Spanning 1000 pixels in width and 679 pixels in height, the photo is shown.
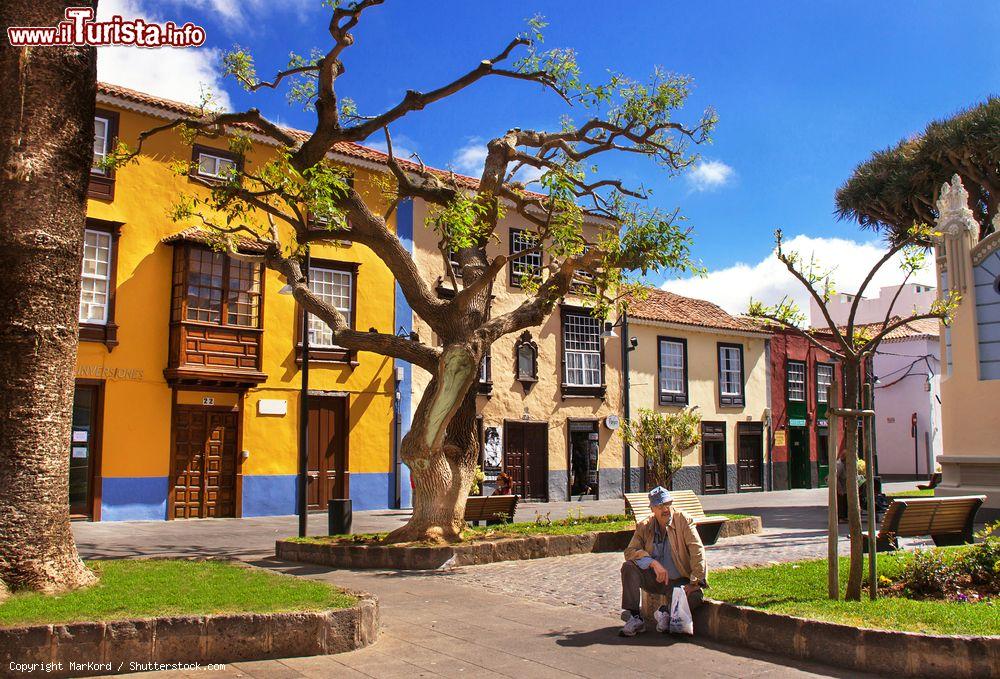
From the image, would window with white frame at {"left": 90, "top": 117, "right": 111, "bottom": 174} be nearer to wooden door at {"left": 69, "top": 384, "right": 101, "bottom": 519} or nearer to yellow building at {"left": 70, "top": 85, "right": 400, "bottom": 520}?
yellow building at {"left": 70, "top": 85, "right": 400, "bottom": 520}

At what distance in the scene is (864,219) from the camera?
28266 mm

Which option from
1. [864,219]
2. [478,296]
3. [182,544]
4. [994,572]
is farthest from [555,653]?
[864,219]

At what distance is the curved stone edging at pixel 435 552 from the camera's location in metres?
11.3

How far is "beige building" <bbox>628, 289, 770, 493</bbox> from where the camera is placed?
2934cm

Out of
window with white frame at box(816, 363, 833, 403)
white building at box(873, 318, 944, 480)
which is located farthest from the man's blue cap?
white building at box(873, 318, 944, 480)

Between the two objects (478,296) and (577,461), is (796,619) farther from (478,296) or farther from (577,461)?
(577,461)

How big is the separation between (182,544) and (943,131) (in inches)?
Result: 881

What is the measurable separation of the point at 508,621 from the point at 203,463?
13.6m

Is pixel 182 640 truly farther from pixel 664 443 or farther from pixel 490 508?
pixel 664 443

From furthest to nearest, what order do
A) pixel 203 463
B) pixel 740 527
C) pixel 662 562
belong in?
pixel 203 463 → pixel 740 527 → pixel 662 562

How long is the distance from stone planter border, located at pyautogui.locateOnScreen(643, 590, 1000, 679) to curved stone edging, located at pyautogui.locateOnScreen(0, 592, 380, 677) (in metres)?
2.97

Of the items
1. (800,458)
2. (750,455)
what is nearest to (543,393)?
(750,455)

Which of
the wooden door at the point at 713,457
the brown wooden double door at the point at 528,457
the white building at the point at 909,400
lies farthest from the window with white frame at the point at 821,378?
the brown wooden double door at the point at 528,457

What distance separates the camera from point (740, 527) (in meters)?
15.3
